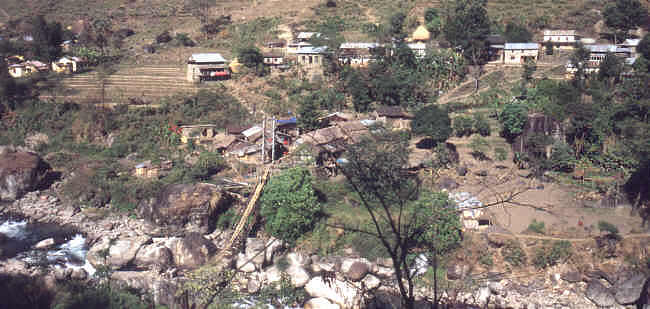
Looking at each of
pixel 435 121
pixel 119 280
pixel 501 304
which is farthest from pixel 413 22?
pixel 119 280

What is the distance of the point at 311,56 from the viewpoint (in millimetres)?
30547

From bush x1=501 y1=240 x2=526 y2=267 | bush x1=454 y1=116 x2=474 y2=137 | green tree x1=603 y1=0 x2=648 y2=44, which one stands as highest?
green tree x1=603 y1=0 x2=648 y2=44

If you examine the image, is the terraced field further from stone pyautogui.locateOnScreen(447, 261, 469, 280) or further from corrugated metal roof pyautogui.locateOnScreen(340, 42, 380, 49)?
stone pyautogui.locateOnScreen(447, 261, 469, 280)

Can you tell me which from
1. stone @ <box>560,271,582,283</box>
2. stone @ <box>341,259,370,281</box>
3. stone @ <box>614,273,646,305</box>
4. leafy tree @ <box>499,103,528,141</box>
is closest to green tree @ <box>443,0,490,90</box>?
leafy tree @ <box>499,103,528,141</box>

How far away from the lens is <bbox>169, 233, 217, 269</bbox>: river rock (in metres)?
14.4

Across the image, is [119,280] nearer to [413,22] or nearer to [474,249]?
[474,249]

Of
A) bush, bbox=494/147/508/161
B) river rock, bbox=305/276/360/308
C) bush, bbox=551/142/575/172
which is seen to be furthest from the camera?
bush, bbox=494/147/508/161

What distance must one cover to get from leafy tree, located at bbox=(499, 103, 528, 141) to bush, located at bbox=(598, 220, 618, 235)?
20.7ft

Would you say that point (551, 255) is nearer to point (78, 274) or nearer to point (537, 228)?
point (537, 228)

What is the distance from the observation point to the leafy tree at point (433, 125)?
19.8 metres

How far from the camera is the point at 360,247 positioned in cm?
1516

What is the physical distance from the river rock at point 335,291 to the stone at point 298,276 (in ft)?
0.77

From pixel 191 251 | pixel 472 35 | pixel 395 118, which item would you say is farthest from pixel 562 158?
pixel 191 251

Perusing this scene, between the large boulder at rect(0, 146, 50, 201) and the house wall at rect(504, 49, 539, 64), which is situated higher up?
the house wall at rect(504, 49, 539, 64)
